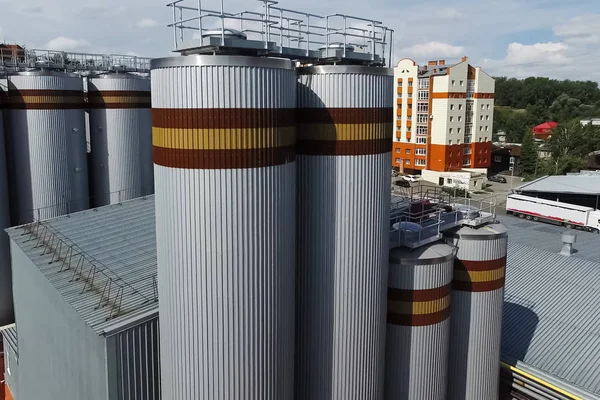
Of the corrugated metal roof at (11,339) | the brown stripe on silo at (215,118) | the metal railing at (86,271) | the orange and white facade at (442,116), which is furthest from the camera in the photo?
the orange and white facade at (442,116)

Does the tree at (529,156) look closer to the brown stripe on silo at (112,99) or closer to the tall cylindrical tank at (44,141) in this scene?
the brown stripe on silo at (112,99)

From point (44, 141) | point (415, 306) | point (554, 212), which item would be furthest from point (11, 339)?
point (554, 212)

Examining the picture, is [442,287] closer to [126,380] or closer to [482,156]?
[126,380]

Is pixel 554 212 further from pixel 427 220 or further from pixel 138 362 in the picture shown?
pixel 138 362

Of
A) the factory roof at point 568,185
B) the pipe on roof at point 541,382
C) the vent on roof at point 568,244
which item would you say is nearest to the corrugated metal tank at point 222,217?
the pipe on roof at point 541,382

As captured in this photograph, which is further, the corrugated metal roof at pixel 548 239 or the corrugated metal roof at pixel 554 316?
the corrugated metal roof at pixel 548 239

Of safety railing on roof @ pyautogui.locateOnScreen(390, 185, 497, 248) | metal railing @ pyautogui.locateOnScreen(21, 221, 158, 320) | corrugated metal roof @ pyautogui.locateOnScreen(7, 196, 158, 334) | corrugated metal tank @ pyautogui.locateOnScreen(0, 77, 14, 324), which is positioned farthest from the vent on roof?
corrugated metal tank @ pyautogui.locateOnScreen(0, 77, 14, 324)
